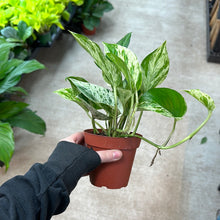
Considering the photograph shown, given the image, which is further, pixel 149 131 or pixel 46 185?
pixel 149 131

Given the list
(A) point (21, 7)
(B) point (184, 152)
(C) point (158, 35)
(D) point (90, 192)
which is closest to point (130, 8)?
(C) point (158, 35)

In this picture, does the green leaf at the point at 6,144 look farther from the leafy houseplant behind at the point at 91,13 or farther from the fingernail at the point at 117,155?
the leafy houseplant behind at the point at 91,13

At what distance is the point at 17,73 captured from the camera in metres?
1.90

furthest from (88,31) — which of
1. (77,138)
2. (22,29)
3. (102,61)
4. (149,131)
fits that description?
(102,61)

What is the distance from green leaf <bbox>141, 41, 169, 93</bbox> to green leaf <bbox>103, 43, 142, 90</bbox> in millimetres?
69

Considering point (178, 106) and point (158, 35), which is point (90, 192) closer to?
point (178, 106)

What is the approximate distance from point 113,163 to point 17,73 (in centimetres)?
112

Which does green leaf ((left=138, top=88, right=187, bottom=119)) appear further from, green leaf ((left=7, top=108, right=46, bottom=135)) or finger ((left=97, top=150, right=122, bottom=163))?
green leaf ((left=7, top=108, right=46, bottom=135))

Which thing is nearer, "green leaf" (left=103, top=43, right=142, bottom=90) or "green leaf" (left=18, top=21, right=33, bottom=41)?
"green leaf" (left=103, top=43, right=142, bottom=90)

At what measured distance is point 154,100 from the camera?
88cm

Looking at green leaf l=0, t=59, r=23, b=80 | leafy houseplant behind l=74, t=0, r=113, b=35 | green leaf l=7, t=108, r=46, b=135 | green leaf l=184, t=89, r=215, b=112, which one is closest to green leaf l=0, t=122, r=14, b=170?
green leaf l=7, t=108, r=46, b=135

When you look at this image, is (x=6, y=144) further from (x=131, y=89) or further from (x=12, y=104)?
(x=131, y=89)

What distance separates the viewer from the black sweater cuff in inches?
33.9

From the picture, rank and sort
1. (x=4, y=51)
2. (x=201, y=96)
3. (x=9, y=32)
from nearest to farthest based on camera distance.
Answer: (x=201, y=96), (x=4, y=51), (x=9, y=32)
